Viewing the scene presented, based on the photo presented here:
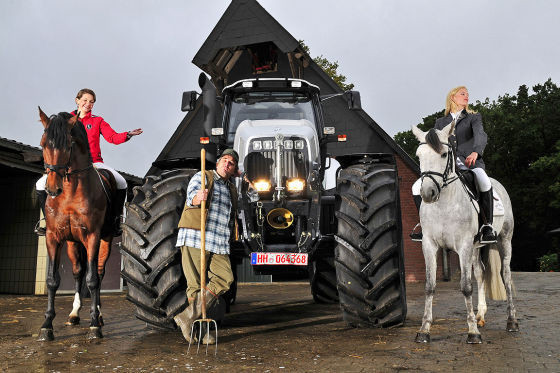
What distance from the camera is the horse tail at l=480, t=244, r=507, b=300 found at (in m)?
6.84

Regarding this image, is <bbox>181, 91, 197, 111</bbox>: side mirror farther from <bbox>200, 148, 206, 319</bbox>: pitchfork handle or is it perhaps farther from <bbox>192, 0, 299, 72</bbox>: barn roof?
<bbox>192, 0, 299, 72</bbox>: barn roof

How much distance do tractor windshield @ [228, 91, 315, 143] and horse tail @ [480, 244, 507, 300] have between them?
296 cm

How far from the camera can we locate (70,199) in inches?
235

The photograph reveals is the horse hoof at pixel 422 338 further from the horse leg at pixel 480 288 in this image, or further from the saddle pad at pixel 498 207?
the saddle pad at pixel 498 207

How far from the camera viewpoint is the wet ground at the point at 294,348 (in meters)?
4.42

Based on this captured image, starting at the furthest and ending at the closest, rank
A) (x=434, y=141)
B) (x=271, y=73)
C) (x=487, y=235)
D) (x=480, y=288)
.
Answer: (x=271, y=73)
(x=480, y=288)
(x=487, y=235)
(x=434, y=141)

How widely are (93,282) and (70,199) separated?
1040mm

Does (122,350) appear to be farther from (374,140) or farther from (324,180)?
(374,140)

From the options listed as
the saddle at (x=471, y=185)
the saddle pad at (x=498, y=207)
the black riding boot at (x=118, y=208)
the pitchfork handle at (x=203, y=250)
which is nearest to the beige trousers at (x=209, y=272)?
the pitchfork handle at (x=203, y=250)

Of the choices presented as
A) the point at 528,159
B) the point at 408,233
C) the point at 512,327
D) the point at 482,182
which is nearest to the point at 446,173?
the point at 482,182

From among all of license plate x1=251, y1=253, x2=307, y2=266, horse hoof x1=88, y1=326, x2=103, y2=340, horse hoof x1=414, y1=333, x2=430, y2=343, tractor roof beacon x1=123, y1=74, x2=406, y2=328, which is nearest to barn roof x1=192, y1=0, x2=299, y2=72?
tractor roof beacon x1=123, y1=74, x2=406, y2=328

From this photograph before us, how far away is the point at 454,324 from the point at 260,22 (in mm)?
13725

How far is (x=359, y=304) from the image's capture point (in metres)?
5.64

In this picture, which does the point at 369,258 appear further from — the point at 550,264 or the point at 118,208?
the point at 550,264
